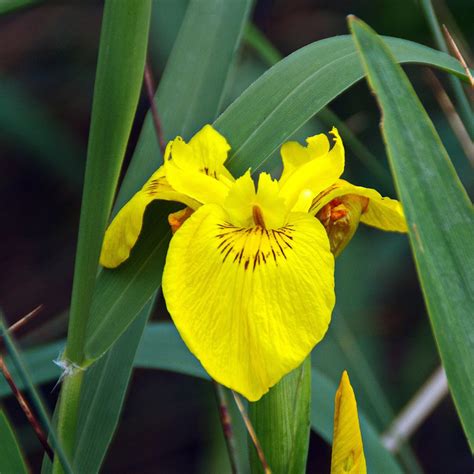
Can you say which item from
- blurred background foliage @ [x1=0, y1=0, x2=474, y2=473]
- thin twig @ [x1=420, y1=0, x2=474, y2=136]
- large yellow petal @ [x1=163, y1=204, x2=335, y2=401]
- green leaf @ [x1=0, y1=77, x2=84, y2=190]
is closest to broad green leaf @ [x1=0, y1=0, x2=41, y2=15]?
large yellow petal @ [x1=163, y1=204, x2=335, y2=401]

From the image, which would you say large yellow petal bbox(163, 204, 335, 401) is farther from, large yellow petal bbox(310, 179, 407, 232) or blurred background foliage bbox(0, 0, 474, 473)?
blurred background foliage bbox(0, 0, 474, 473)

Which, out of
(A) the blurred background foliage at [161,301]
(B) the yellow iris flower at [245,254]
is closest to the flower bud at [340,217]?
(B) the yellow iris flower at [245,254]

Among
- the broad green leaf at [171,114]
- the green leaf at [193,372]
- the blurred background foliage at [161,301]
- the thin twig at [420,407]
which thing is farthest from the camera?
the blurred background foliage at [161,301]

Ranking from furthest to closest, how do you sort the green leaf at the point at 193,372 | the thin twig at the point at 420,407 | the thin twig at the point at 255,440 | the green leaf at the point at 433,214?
the thin twig at the point at 420,407
the green leaf at the point at 193,372
the thin twig at the point at 255,440
the green leaf at the point at 433,214

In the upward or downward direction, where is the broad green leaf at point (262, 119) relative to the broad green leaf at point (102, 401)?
upward

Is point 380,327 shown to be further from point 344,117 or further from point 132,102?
point 132,102

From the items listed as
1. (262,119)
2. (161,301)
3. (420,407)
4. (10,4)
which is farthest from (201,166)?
(161,301)

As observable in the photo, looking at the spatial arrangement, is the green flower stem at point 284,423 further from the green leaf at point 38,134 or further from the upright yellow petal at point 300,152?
the green leaf at point 38,134
